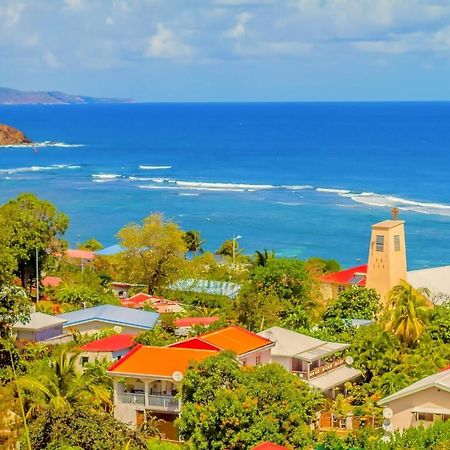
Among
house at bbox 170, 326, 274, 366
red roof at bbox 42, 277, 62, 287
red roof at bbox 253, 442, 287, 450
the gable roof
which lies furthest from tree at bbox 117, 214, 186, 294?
red roof at bbox 253, 442, 287, 450

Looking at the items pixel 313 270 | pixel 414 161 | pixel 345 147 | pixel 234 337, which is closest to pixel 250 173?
pixel 414 161

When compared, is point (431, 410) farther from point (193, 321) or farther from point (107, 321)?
point (107, 321)

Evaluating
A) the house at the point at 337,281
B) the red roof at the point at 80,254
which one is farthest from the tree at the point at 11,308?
the red roof at the point at 80,254

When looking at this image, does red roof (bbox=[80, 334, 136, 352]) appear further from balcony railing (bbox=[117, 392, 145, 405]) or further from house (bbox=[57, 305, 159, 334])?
balcony railing (bbox=[117, 392, 145, 405])

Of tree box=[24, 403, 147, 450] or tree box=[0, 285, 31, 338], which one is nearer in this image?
tree box=[24, 403, 147, 450]

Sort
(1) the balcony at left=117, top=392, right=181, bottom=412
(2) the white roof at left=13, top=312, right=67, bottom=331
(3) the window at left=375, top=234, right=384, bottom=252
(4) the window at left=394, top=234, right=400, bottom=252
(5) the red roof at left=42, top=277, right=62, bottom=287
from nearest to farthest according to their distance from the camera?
(1) the balcony at left=117, top=392, right=181, bottom=412, (2) the white roof at left=13, top=312, right=67, bottom=331, (3) the window at left=375, top=234, right=384, bottom=252, (4) the window at left=394, top=234, right=400, bottom=252, (5) the red roof at left=42, top=277, right=62, bottom=287

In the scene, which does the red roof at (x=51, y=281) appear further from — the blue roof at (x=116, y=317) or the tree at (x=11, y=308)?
the tree at (x=11, y=308)

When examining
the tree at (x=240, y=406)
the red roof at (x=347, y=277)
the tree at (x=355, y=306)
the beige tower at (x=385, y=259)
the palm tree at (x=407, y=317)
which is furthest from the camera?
the red roof at (x=347, y=277)
